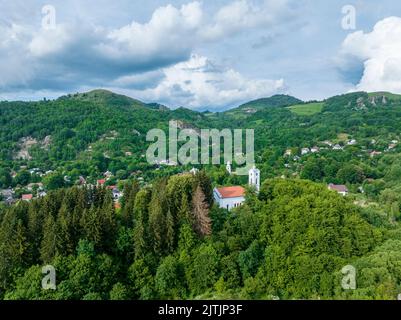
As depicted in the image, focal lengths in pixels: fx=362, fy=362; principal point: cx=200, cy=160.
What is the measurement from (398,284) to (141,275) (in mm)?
18878

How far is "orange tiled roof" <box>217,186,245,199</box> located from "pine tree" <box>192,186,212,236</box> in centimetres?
691

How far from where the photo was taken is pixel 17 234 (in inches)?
1037

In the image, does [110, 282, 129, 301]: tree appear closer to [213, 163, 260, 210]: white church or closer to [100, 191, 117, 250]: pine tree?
[100, 191, 117, 250]: pine tree

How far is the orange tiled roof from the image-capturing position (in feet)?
121

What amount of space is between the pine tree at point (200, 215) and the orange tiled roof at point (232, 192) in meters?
6.91

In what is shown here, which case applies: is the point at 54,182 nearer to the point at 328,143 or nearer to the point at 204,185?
the point at 204,185

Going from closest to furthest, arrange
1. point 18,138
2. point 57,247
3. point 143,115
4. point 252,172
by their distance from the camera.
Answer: point 57,247 → point 252,172 → point 18,138 → point 143,115

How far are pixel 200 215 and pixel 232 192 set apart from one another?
28.0 ft

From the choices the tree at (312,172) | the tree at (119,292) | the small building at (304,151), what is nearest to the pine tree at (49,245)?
the tree at (119,292)

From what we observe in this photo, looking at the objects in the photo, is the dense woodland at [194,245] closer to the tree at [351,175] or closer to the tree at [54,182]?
the tree at [351,175]

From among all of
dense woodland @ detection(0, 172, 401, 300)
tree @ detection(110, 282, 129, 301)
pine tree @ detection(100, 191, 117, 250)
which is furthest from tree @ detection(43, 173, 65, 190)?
tree @ detection(110, 282, 129, 301)
